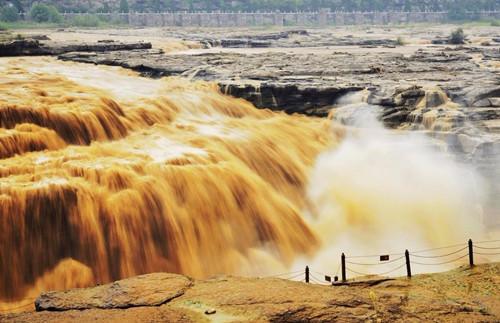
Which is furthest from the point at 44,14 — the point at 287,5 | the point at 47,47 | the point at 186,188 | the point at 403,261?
the point at 403,261

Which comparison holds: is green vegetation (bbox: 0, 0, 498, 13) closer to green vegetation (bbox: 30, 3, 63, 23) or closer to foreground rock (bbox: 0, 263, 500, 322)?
green vegetation (bbox: 30, 3, 63, 23)

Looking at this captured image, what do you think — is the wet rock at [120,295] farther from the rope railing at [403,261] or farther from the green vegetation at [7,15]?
the green vegetation at [7,15]

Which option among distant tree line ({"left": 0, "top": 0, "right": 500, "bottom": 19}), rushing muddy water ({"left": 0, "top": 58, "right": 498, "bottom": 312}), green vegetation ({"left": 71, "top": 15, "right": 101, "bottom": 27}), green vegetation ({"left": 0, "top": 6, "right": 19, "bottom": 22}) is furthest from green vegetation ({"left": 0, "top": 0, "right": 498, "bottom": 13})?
rushing muddy water ({"left": 0, "top": 58, "right": 498, "bottom": 312})

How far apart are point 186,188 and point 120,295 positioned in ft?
22.2

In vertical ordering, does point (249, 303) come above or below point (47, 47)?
below

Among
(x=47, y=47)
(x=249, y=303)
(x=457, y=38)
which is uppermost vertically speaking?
(x=47, y=47)

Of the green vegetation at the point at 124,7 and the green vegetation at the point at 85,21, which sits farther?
the green vegetation at the point at 124,7

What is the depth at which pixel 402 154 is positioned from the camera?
23062mm

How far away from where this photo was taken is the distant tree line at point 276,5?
12038cm

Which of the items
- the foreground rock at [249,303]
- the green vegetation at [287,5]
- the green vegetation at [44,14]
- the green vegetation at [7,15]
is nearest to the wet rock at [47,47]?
the foreground rock at [249,303]

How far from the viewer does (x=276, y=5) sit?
441 ft

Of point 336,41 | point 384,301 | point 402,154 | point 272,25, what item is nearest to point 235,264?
point 384,301

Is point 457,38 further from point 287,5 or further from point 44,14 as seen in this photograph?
point 287,5

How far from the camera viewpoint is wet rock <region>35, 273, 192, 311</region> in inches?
416
